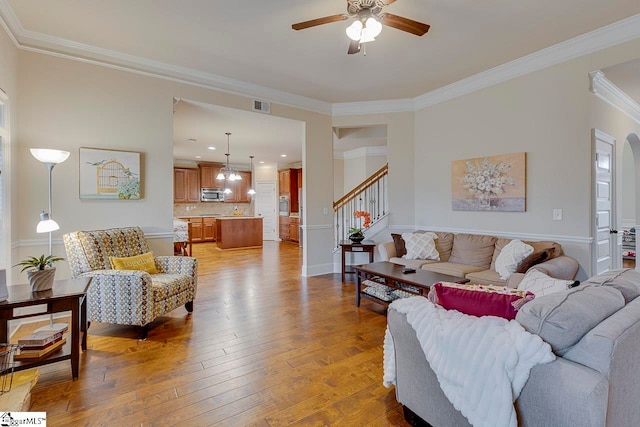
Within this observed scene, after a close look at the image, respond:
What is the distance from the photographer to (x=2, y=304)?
6.40 ft

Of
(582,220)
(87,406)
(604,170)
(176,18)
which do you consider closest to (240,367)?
(87,406)

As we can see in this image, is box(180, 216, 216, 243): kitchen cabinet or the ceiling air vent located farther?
box(180, 216, 216, 243): kitchen cabinet

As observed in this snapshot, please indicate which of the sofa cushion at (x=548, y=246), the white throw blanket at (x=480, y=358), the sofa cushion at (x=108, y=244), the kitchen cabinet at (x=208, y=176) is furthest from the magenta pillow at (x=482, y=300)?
the kitchen cabinet at (x=208, y=176)

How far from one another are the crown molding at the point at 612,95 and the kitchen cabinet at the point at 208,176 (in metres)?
9.65

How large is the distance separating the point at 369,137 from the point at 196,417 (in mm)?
6269

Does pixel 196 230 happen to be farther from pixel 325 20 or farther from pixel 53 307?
pixel 325 20

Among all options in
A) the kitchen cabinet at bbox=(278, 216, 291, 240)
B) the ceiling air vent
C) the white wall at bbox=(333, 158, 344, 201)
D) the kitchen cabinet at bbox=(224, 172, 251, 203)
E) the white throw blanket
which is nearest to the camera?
the white throw blanket

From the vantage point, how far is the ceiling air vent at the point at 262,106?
473cm

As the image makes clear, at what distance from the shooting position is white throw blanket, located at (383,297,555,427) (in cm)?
118

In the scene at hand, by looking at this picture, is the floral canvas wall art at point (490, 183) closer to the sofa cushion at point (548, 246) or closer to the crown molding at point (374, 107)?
the sofa cushion at point (548, 246)

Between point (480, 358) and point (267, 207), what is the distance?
1016cm

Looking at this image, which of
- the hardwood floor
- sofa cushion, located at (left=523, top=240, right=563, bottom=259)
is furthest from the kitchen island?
sofa cushion, located at (left=523, top=240, right=563, bottom=259)

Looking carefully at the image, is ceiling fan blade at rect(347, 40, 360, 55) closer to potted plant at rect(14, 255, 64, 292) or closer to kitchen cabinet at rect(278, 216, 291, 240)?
potted plant at rect(14, 255, 64, 292)

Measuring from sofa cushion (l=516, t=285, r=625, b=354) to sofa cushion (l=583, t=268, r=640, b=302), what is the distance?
204mm
